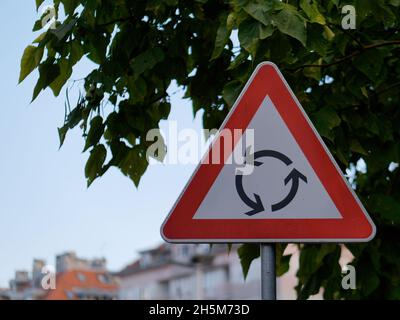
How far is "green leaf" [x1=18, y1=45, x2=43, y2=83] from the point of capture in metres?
4.69

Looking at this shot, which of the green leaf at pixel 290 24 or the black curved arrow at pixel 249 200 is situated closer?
the black curved arrow at pixel 249 200

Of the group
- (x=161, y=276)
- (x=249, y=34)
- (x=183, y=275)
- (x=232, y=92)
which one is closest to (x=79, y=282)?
(x=161, y=276)

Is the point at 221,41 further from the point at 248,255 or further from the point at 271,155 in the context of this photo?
the point at 248,255

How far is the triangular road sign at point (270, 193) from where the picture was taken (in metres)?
3.20

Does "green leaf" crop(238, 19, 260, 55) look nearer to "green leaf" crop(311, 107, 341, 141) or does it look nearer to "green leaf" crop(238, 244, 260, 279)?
"green leaf" crop(311, 107, 341, 141)

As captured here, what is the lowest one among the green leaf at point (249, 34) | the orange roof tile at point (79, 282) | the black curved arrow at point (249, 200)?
the black curved arrow at point (249, 200)

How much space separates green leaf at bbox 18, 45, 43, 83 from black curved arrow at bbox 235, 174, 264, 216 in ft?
5.93

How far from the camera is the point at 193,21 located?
17.4ft

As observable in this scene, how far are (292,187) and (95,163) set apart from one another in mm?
2045

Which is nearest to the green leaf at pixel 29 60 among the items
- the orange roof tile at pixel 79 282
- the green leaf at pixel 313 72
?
the green leaf at pixel 313 72

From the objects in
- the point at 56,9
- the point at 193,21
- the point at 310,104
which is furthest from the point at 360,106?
the point at 56,9

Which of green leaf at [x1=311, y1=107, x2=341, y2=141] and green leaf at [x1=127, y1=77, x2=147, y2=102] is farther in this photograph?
green leaf at [x1=127, y1=77, x2=147, y2=102]

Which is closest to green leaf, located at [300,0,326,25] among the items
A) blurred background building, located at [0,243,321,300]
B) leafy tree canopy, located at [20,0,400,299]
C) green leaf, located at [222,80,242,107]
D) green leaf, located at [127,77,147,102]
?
leafy tree canopy, located at [20,0,400,299]

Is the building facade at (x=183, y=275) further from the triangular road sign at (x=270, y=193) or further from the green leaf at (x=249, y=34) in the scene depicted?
the triangular road sign at (x=270, y=193)
